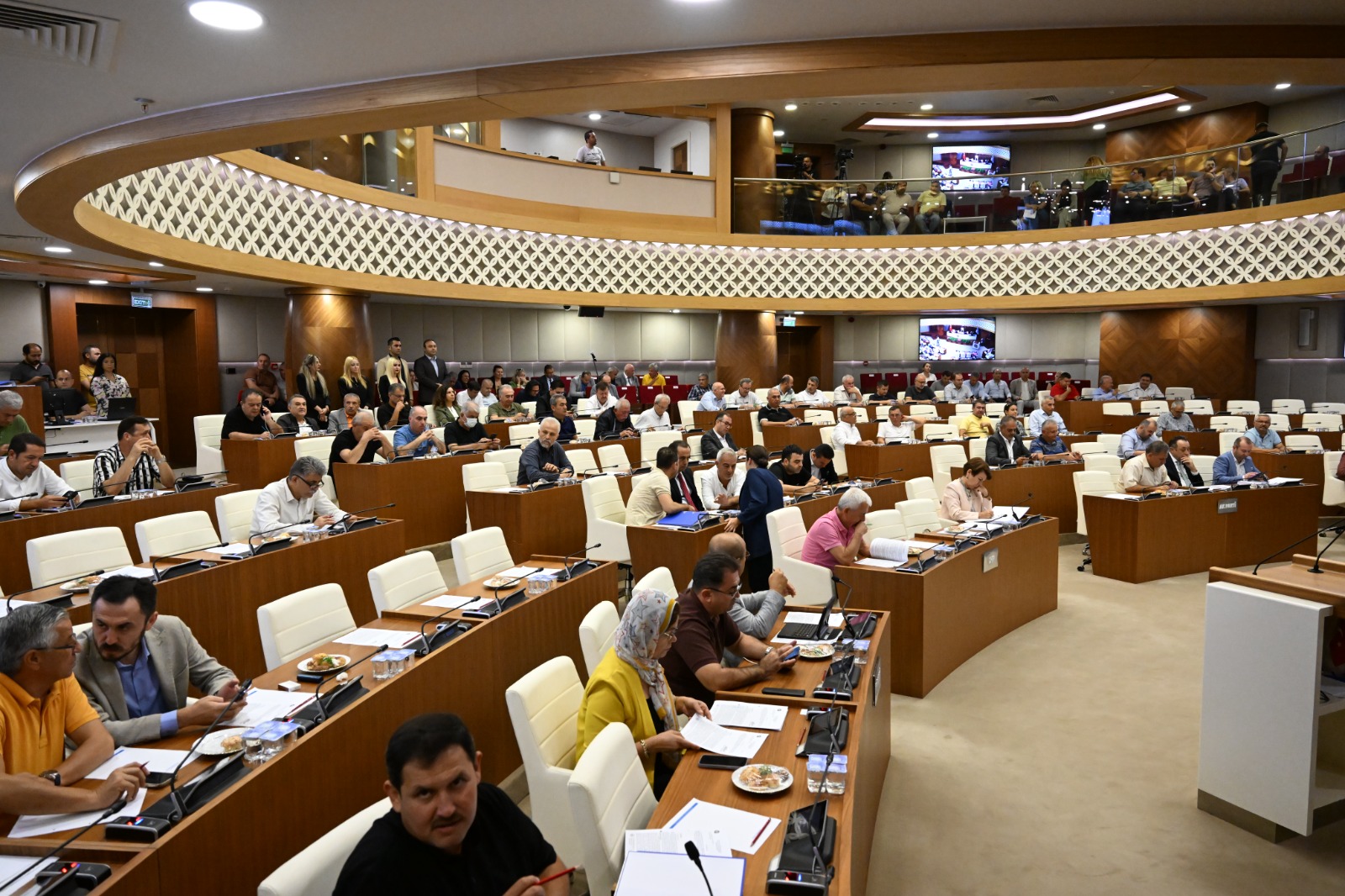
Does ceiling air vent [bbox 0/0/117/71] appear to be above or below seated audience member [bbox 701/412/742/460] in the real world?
above

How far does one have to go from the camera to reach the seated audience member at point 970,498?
680 cm

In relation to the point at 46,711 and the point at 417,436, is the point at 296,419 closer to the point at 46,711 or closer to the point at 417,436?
the point at 417,436

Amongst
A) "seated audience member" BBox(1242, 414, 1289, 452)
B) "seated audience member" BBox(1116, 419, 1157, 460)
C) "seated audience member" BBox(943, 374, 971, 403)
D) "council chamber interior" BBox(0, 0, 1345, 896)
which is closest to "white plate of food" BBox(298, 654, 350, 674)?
"council chamber interior" BBox(0, 0, 1345, 896)

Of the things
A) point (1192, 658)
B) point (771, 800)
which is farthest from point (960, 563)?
point (771, 800)

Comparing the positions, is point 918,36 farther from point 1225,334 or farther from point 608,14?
point 1225,334

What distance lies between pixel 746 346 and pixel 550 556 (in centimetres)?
1162

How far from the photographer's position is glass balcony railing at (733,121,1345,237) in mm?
13758

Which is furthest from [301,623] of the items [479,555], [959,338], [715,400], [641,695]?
[959,338]

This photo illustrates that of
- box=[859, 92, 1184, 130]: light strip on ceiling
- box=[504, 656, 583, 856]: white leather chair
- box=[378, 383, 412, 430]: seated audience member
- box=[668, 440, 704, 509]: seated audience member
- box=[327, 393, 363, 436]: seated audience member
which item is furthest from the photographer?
box=[859, 92, 1184, 130]: light strip on ceiling

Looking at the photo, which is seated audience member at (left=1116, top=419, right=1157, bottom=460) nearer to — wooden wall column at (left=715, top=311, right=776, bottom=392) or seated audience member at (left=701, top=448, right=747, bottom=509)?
seated audience member at (left=701, top=448, right=747, bottom=509)

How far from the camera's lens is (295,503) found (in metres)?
5.78

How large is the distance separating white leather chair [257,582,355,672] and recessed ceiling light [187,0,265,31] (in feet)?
7.28

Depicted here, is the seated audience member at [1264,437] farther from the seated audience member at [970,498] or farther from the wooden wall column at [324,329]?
the wooden wall column at [324,329]

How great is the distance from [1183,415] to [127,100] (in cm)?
1215
